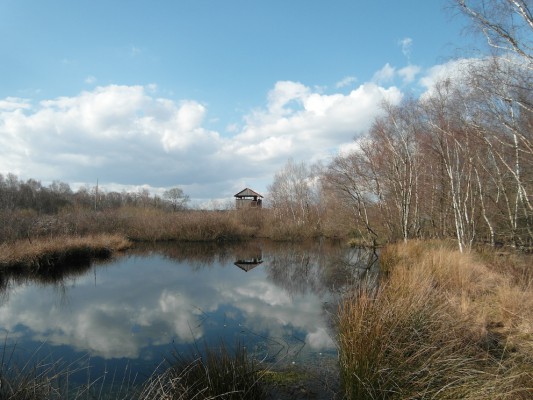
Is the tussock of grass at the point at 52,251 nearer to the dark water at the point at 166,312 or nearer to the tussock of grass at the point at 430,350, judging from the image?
the dark water at the point at 166,312

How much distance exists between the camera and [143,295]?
11.5 metres

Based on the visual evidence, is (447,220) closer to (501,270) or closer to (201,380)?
(501,270)

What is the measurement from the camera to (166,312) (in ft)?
30.4

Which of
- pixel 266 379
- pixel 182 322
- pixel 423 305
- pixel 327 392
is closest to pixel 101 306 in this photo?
pixel 182 322

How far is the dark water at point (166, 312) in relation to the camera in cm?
636

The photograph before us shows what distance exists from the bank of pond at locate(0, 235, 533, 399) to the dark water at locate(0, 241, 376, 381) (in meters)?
0.05

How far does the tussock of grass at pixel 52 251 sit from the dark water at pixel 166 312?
1.40 m

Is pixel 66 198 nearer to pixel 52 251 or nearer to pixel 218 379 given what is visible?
pixel 52 251

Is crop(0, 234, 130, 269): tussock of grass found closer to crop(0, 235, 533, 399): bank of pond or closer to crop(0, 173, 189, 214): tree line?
crop(0, 235, 533, 399): bank of pond

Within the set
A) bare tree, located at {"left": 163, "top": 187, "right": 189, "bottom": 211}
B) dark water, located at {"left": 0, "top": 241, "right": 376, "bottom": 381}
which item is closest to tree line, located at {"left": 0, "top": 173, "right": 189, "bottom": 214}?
bare tree, located at {"left": 163, "top": 187, "right": 189, "bottom": 211}

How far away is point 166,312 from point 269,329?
11.0ft

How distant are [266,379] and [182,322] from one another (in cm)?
428

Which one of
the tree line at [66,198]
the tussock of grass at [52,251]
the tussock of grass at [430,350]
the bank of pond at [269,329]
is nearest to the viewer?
the tussock of grass at [430,350]

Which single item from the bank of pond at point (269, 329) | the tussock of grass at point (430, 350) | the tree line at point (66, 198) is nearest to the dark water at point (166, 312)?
the bank of pond at point (269, 329)
